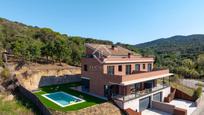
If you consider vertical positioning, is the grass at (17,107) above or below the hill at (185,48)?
below

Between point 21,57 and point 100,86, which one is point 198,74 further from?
point 21,57

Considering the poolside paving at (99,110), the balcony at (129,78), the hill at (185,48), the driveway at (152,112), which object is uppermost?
the hill at (185,48)

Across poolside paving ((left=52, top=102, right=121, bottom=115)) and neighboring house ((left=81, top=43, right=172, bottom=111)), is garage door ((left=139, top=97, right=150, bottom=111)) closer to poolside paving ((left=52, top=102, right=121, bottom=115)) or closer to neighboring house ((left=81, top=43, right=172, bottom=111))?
neighboring house ((left=81, top=43, right=172, bottom=111))

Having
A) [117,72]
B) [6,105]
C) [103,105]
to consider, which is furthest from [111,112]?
[6,105]

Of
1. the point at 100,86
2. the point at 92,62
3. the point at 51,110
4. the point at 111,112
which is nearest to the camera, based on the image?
the point at 51,110

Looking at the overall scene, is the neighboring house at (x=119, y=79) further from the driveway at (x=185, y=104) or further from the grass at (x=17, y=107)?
the grass at (x=17, y=107)

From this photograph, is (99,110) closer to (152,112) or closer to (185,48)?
(152,112)

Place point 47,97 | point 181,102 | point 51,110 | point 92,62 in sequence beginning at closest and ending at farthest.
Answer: point 51,110
point 47,97
point 92,62
point 181,102

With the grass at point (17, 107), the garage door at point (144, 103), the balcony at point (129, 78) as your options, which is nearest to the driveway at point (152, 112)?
the garage door at point (144, 103)
